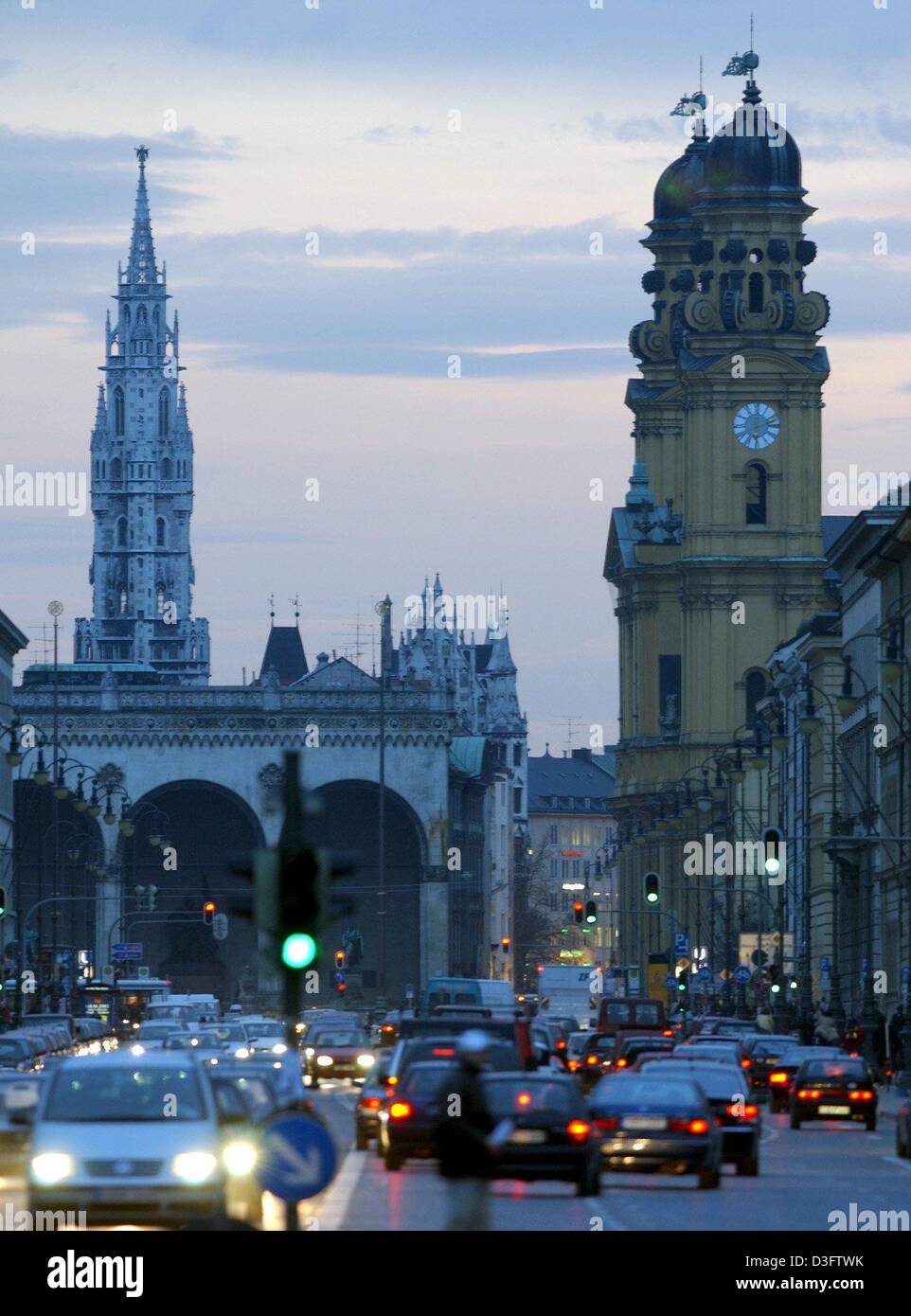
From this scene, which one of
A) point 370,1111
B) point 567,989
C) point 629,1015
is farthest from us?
point 567,989

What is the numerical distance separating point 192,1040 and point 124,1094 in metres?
34.5

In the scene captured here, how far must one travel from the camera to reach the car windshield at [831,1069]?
2037 inches

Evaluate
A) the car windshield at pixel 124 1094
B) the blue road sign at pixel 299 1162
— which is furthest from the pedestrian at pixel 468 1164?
the car windshield at pixel 124 1094

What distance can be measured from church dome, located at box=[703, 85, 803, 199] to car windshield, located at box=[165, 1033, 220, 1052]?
81.6 m

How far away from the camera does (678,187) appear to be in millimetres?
166750

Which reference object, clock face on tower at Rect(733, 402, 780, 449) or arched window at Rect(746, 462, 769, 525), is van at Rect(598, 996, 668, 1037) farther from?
clock face on tower at Rect(733, 402, 780, 449)

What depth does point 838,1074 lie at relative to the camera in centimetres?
5181

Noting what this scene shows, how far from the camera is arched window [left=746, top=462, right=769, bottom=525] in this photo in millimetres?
140750

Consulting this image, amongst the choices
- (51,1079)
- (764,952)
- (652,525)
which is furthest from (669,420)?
(51,1079)

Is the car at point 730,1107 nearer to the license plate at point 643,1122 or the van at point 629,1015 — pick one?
the license plate at point 643,1122

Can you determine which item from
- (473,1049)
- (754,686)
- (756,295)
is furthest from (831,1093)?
(756,295)

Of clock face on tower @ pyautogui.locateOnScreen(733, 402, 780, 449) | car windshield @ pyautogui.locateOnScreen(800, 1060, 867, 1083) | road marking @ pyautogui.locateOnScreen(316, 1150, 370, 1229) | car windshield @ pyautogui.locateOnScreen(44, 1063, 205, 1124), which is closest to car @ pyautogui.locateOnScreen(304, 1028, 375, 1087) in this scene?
car windshield @ pyautogui.locateOnScreen(800, 1060, 867, 1083)

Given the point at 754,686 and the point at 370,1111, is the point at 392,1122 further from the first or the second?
the point at 754,686
